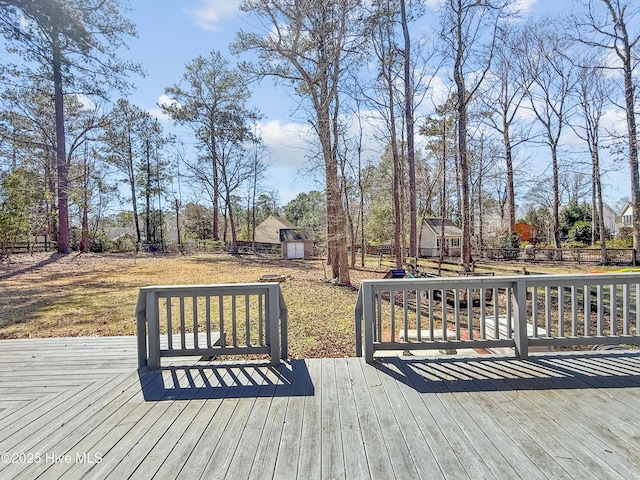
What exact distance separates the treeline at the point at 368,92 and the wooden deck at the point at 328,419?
723cm

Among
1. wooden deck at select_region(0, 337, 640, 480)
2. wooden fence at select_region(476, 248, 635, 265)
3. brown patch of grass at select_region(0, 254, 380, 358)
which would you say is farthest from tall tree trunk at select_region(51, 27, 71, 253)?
wooden fence at select_region(476, 248, 635, 265)

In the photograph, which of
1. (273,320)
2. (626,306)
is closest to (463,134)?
(626,306)

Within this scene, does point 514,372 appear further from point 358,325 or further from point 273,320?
point 273,320

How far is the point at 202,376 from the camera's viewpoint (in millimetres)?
2793

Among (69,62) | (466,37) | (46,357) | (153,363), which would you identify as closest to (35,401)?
(153,363)

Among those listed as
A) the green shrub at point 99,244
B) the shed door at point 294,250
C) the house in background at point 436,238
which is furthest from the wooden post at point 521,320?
the green shrub at point 99,244

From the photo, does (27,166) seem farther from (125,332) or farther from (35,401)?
(35,401)

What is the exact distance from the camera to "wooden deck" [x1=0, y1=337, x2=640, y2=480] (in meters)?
1.67

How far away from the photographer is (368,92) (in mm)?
10930

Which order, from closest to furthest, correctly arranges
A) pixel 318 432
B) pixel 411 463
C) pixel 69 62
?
pixel 411 463 < pixel 318 432 < pixel 69 62

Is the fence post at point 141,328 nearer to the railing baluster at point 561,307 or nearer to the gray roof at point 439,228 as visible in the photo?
the railing baluster at point 561,307

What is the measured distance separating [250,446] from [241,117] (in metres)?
23.4

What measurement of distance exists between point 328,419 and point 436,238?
2287 cm

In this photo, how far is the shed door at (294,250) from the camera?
2347cm
